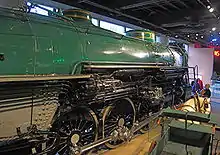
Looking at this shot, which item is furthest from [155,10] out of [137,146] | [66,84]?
[66,84]

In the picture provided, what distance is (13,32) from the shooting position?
7.04 ft

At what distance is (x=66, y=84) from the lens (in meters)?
2.56

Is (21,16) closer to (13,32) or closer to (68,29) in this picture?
(13,32)

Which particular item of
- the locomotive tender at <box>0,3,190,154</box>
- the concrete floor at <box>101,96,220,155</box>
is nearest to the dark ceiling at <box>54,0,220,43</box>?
the locomotive tender at <box>0,3,190,154</box>

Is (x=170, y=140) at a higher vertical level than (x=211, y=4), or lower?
lower

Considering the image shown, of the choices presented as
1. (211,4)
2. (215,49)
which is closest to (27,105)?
(211,4)

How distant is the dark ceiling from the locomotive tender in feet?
7.18

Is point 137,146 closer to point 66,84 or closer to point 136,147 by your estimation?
point 136,147

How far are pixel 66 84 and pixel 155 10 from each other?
615 centimetres

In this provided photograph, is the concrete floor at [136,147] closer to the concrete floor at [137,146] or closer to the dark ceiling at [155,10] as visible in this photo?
the concrete floor at [137,146]

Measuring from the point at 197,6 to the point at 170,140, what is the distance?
4902 millimetres

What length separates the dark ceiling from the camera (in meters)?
6.08

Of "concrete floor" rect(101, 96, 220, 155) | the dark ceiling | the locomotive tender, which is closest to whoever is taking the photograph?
the locomotive tender

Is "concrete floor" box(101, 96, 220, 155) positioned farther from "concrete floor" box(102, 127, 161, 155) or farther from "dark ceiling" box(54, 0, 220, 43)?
"dark ceiling" box(54, 0, 220, 43)
